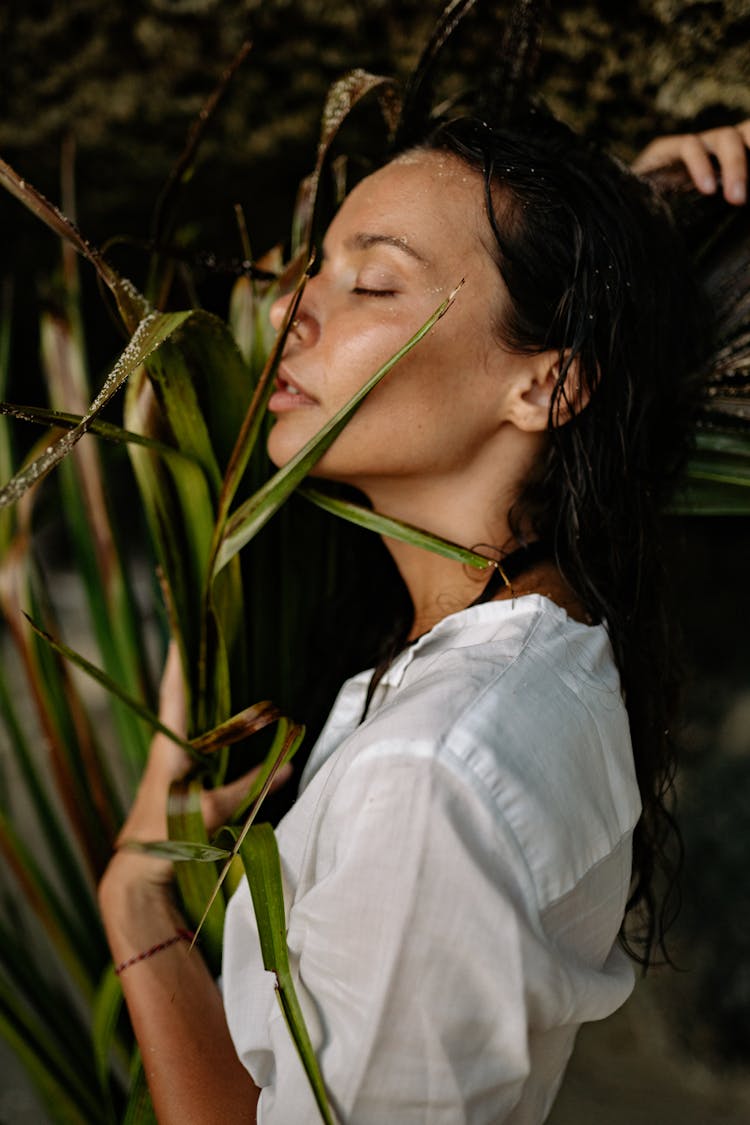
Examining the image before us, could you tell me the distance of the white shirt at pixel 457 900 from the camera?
A: 2.14 feet

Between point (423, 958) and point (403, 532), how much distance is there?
1.09ft

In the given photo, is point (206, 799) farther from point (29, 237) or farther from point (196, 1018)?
point (29, 237)

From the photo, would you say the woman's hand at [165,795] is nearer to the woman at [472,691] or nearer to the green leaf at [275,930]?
the woman at [472,691]

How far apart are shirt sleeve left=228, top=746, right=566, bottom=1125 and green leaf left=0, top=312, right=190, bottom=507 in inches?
12.2

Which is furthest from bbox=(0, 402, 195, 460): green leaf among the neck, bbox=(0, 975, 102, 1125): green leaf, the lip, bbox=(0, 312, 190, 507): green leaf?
bbox=(0, 975, 102, 1125): green leaf

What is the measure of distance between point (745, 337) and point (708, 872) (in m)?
0.77

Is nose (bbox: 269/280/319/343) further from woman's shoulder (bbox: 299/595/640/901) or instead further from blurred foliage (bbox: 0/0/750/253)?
blurred foliage (bbox: 0/0/750/253)

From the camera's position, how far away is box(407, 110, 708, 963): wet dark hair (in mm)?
923

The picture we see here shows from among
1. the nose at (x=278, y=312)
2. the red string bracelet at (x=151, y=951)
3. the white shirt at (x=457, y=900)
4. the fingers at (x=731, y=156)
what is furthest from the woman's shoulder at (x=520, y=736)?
the fingers at (x=731, y=156)

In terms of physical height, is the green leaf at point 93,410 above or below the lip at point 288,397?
above

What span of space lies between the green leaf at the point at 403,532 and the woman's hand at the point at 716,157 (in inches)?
19.5

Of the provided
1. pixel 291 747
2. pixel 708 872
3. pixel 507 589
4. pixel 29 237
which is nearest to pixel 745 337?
pixel 507 589

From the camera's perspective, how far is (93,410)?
2.22ft

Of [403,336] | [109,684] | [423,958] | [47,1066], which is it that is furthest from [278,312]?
[47,1066]
